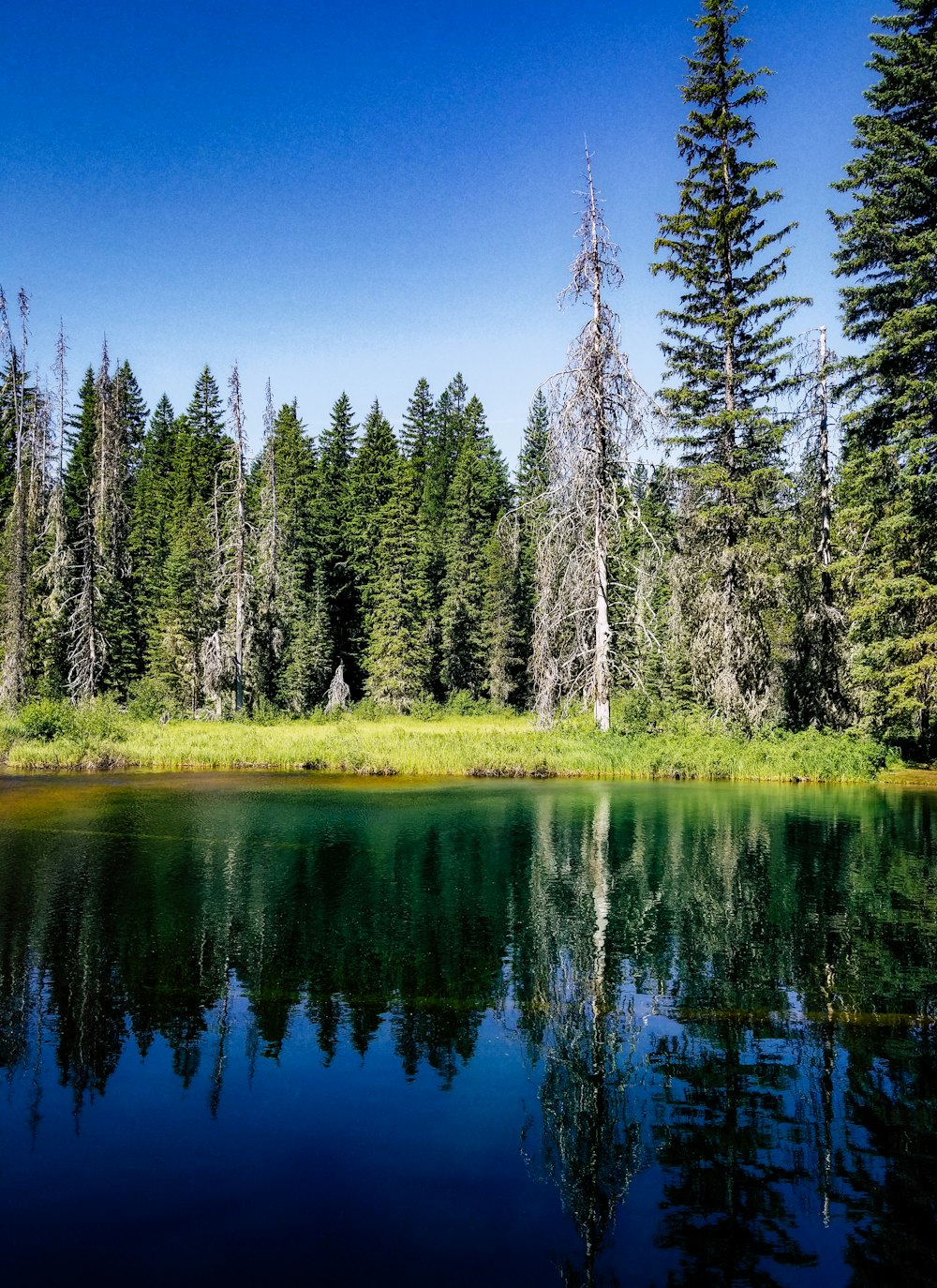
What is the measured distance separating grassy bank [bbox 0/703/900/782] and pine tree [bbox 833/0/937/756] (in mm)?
2460

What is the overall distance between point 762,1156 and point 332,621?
1895 inches

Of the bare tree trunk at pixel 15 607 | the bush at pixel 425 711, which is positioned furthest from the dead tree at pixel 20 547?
the bush at pixel 425 711

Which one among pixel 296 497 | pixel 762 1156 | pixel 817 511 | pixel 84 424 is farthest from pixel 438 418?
Answer: pixel 762 1156

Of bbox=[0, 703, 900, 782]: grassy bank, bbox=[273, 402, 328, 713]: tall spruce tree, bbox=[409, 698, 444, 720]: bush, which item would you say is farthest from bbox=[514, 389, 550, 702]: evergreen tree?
bbox=[273, 402, 328, 713]: tall spruce tree

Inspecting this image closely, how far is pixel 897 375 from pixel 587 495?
9107 mm

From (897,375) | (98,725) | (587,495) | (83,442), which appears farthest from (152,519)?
(897,375)

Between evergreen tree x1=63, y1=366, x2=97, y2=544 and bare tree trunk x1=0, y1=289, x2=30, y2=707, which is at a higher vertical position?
evergreen tree x1=63, y1=366, x2=97, y2=544

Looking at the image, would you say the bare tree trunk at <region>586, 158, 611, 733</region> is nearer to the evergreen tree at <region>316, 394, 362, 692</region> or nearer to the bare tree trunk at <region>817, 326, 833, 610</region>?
the bare tree trunk at <region>817, 326, 833, 610</region>

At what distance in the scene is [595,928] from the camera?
1018cm

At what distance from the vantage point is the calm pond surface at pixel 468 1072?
464cm

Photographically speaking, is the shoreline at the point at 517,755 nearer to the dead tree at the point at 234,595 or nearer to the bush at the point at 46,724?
the bush at the point at 46,724

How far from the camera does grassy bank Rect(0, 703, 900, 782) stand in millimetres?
25031

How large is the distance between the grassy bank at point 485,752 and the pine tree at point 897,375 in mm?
2460

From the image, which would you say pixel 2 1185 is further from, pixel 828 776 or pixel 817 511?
pixel 817 511
